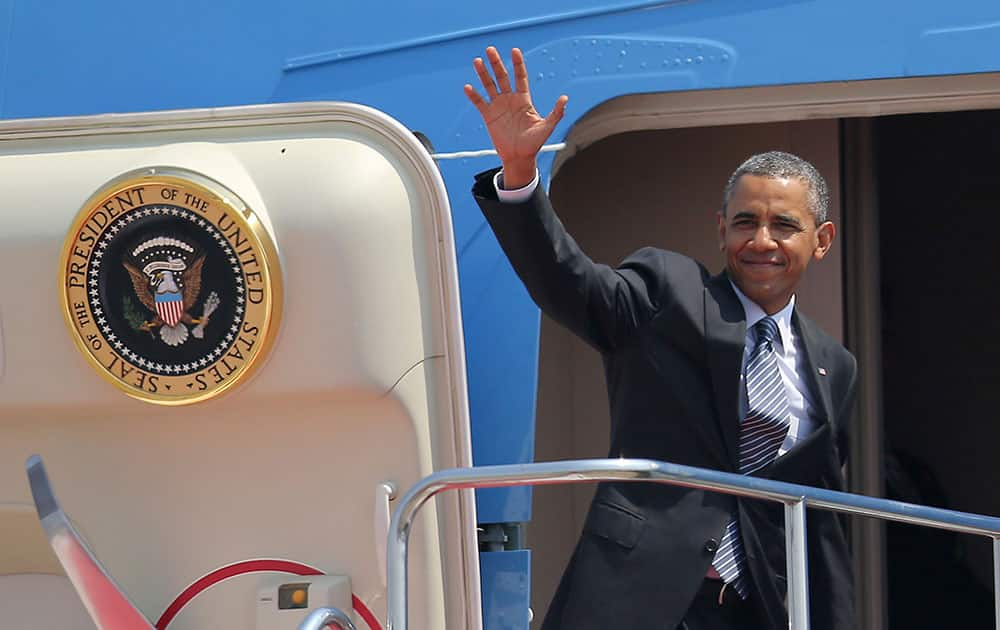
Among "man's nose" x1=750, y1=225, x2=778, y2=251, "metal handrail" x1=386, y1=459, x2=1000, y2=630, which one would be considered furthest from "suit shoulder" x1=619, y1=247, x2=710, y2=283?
"metal handrail" x1=386, y1=459, x2=1000, y2=630

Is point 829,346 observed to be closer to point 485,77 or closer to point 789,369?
point 789,369

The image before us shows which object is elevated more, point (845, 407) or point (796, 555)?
point (845, 407)

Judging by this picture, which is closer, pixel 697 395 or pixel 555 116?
pixel 555 116

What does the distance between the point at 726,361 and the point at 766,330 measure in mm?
124

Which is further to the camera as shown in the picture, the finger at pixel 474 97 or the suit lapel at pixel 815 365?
the suit lapel at pixel 815 365

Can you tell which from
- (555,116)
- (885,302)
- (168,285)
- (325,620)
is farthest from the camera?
(885,302)

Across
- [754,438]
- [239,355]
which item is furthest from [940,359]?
[239,355]

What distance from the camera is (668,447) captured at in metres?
2.23

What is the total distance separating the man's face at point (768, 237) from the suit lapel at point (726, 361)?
83 mm

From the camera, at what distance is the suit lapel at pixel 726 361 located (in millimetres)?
2201

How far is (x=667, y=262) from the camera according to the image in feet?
7.50

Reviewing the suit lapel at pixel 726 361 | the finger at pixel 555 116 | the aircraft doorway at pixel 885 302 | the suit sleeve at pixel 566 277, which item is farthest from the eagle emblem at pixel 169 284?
the aircraft doorway at pixel 885 302

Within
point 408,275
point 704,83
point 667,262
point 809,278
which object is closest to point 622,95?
point 704,83

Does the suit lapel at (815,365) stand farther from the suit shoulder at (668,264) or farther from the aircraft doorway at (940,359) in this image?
the aircraft doorway at (940,359)
